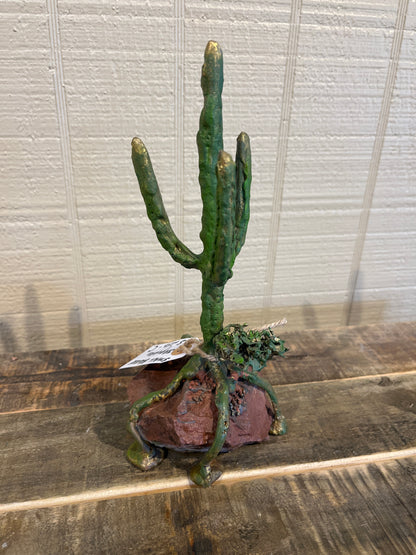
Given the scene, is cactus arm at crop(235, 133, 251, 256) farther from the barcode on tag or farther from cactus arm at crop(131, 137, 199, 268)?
the barcode on tag

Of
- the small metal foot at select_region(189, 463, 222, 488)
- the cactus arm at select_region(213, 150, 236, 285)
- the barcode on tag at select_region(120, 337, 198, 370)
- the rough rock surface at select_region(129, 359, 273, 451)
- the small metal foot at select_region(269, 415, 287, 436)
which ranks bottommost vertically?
the small metal foot at select_region(189, 463, 222, 488)

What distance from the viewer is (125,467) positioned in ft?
2.42

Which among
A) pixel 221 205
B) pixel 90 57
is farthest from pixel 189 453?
pixel 90 57

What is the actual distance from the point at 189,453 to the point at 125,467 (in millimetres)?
115

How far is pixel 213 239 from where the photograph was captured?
2.13ft

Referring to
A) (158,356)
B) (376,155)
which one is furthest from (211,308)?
(376,155)

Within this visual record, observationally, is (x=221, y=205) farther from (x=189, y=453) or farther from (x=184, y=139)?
(x=184, y=139)

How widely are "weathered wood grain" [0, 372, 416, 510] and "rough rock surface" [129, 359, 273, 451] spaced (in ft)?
0.18

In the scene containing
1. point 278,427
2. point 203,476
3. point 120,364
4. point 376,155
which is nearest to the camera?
point 203,476

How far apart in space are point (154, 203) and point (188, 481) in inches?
18.2

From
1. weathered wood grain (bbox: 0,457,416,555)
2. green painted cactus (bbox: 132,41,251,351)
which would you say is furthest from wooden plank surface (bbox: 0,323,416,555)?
green painted cactus (bbox: 132,41,251,351)

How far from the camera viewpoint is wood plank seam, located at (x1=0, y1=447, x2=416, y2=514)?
2.20 ft

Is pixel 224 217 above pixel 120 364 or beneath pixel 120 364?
above

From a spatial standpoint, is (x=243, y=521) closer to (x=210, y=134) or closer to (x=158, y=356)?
(x=158, y=356)
